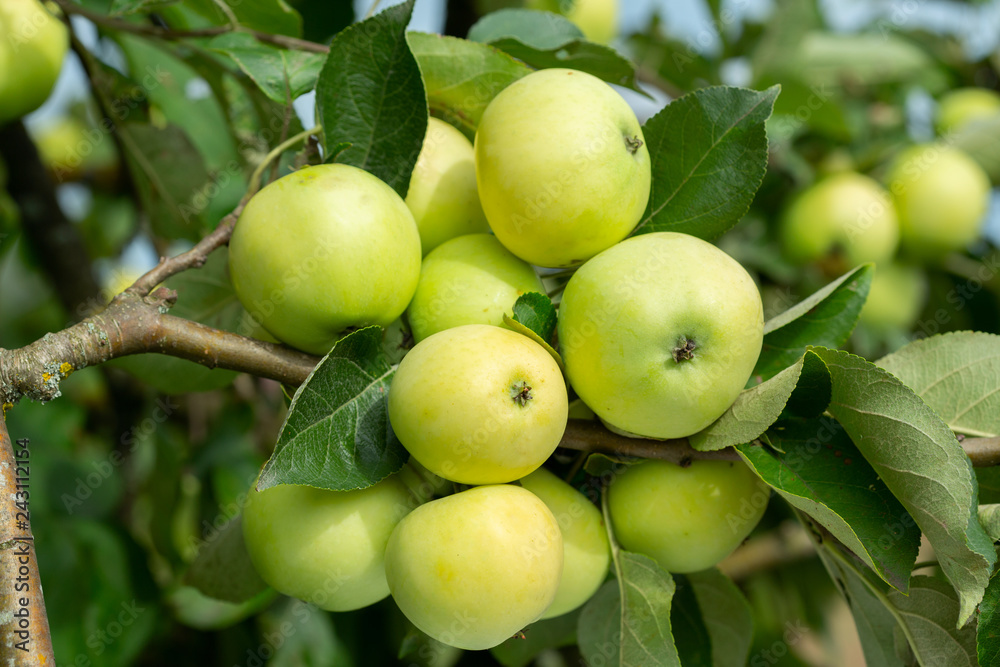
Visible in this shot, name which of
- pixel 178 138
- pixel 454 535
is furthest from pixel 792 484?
pixel 178 138

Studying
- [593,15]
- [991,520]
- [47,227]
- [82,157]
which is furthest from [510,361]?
[82,157]

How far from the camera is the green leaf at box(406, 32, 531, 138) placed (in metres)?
0.90

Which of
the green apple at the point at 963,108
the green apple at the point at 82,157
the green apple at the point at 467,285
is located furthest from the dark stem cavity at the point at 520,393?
the green apple at the point at 963,108

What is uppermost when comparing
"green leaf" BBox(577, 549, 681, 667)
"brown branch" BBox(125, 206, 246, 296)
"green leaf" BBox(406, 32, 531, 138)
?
"green leaf" BBox(406, 32, 531, 138)

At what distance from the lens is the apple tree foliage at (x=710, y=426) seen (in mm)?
711

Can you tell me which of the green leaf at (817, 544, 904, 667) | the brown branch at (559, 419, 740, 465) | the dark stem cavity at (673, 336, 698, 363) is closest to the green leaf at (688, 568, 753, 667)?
the green leaf at (817, 544, 904, 667)

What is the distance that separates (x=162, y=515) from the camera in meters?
1.53

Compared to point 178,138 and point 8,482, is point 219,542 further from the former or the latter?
point 178,138

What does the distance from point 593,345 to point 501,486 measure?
162 millimetres

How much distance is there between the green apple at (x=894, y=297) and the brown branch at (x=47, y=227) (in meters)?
1.72

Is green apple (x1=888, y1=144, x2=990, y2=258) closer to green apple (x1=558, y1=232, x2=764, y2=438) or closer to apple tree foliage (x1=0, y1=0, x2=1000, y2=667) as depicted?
apple tree foliage (x1=0, y1=0, x2=1000, y2=667)

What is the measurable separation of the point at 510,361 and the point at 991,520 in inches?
19.5

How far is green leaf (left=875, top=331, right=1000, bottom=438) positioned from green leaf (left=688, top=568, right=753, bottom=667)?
33 cm
